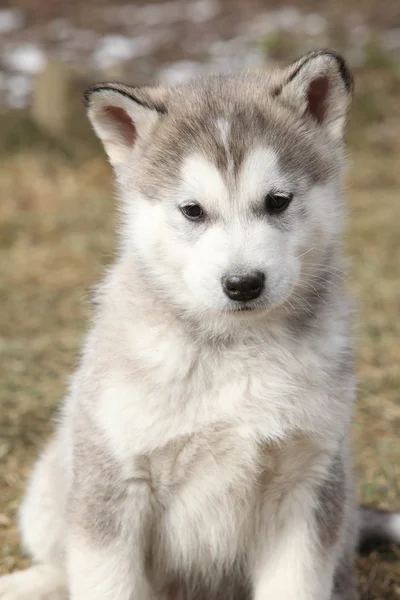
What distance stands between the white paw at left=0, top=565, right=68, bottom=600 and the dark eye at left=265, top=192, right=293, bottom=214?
1757 mm

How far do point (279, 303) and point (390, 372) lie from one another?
3.19m

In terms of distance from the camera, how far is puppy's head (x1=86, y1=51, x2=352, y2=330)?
3078mm

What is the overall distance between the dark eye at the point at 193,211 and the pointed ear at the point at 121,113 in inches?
15.1

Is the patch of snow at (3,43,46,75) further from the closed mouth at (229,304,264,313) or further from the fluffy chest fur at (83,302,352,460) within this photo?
the closed mouth at (229,304,264,313)

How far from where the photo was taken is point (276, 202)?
3174 millimetres

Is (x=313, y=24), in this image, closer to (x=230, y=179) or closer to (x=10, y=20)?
(x=10, y=20)

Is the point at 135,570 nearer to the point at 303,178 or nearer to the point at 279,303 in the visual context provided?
the point at 279,303

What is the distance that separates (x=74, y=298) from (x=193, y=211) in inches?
177

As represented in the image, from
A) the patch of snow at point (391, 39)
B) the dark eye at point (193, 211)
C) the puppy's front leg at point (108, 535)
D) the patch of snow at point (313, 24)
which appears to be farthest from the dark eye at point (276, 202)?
the patch of snow at point (313, 24)

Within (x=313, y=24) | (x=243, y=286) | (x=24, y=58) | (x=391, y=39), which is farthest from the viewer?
(x=313, y=24)

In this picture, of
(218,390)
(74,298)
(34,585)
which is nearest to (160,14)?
(74,298)

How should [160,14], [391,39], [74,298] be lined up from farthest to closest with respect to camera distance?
[160,14] < [391,39] < [74,298]

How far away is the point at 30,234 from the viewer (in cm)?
900

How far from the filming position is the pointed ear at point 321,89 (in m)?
3.33
